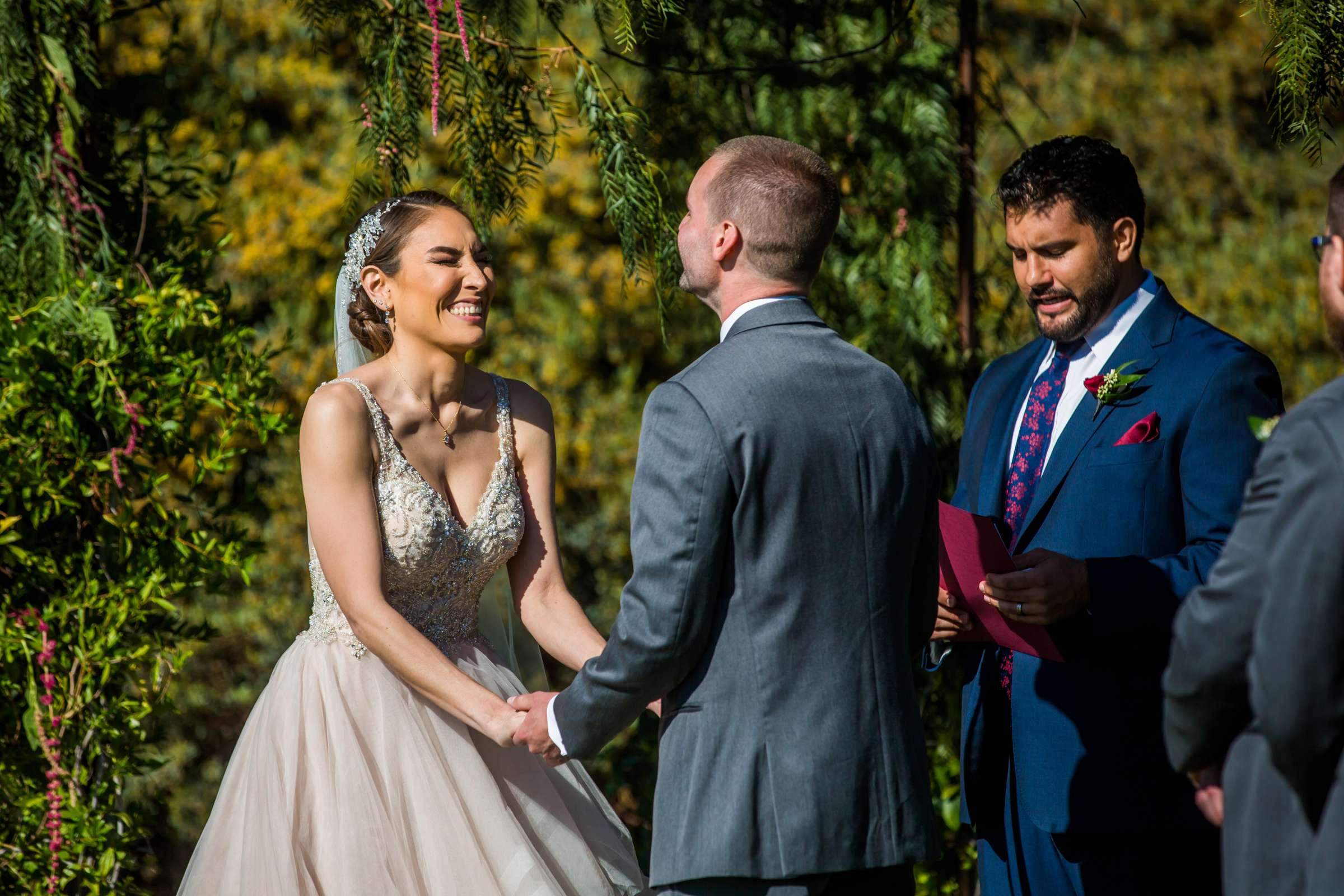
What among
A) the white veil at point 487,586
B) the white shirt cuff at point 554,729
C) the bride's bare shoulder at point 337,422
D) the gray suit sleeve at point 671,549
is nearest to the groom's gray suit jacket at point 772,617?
the gray suit sleeve at point 671,549

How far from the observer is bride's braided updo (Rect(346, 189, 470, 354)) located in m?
3.05

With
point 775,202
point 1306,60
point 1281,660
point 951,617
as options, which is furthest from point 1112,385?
point 1281,660

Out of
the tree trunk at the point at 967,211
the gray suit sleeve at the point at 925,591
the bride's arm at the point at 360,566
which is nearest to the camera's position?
the gray suit sleeve at the point at 925,591

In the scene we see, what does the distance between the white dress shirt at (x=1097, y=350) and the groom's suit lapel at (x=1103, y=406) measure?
18mm

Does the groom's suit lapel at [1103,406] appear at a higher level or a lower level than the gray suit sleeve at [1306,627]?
higher

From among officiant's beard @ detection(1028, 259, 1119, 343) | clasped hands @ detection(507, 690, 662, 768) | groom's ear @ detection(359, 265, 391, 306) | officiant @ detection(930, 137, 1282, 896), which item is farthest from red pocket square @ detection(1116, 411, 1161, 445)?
groom's ear @ detection(359, 265, 391, 306)

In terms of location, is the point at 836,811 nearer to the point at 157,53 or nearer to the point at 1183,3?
the point at 157,53

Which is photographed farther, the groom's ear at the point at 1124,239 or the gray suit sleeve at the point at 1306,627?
the groom's ear at the point at 1124,239

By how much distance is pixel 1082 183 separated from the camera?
107 inches

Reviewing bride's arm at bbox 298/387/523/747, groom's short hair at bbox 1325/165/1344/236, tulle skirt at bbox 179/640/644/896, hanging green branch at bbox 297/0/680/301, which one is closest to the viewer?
groom's short hair at bbox 1325/165/1344/236

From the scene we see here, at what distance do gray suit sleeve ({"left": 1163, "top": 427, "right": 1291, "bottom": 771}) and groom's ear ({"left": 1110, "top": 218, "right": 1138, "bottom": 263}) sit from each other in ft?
3.83

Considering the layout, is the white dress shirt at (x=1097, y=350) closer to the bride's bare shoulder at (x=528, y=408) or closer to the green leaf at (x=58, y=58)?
the bride's bare shoulder at (x=528, y=408)

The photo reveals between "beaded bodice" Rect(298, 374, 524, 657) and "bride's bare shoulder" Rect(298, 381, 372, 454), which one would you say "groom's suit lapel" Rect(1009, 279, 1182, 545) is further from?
"bride's bare shoulder" Rect(298, 381, 372, 454)

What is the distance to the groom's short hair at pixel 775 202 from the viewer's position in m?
2.29
